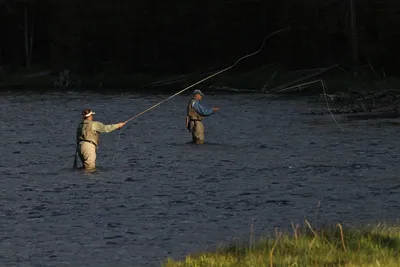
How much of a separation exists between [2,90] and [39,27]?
24842 mm

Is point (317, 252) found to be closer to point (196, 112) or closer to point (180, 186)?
point (180, 186)

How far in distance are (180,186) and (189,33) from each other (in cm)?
5767

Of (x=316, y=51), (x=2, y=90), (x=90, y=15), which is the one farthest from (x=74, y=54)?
(x=316, y=51)

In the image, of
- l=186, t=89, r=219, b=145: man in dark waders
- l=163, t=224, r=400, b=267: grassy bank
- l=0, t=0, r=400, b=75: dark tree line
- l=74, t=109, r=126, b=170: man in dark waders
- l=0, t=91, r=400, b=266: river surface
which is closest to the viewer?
l=163, t=224, r=400, b=267: grassy bank

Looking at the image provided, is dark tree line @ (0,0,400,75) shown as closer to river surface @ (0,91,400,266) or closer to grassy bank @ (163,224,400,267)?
river surface @ (0,91,400,266)

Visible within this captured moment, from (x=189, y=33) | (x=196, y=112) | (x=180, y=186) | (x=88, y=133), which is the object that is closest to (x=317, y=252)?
(x=180, y=186)

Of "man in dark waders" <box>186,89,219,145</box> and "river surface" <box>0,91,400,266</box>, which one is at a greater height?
"man in dark waders" <box>186,89,219,145</box>

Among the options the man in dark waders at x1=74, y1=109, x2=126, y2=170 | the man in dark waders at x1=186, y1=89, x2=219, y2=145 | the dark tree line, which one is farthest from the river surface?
the dark tree line

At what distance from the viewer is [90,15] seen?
85.9m

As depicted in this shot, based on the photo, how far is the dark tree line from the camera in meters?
59.1

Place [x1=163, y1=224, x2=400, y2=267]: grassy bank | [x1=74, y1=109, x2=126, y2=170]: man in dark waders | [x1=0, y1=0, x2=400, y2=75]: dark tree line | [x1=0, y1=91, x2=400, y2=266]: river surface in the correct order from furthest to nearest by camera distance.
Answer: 1. [x1=0, y1=0, x2=400, y2=75]: dark tree line
2. [x1=74, y1=109, x2=126, y2=170]: man in dark waders
3. [x1=0, y1=91, x2=400, y2=266]: river surface
4. [x1=163, y1=224, x2=400, y2=267]: grassy bank

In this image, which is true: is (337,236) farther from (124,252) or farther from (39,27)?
(39,27)

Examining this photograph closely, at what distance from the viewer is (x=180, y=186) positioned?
20188mm

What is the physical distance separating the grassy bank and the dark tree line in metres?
42.7
